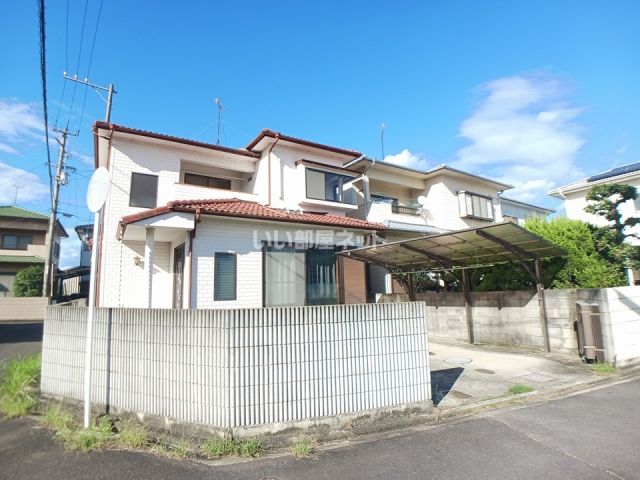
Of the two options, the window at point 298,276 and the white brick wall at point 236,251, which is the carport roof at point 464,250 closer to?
the window at point 298,276

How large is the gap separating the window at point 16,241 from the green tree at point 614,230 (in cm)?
3261

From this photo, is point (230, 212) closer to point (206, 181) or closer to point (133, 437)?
point (206, 181)

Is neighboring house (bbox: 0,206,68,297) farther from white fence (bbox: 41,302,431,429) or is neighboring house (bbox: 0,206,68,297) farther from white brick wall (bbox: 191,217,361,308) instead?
white fence (bbox: 41,302,431,429)

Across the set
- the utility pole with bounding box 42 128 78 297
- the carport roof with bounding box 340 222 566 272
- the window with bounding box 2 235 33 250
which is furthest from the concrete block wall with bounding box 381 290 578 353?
the window with bounding box 2 235 33 250

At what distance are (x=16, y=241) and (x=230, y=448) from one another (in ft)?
99.2

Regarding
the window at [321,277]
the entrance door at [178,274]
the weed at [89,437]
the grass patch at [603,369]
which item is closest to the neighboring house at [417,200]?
the window at [321,277]

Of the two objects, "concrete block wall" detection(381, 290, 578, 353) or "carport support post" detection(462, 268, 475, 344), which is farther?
"carport support post" detection(462, 268, 475, 344)

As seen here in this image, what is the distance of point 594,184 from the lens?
47.6ft

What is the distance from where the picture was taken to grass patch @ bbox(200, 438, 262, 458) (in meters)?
3.29

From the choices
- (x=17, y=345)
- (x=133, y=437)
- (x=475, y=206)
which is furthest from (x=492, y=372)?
(x=475, y=206)

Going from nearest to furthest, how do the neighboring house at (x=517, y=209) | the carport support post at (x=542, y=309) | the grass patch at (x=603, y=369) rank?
the grass patch at (x=603, y=369) → the carport support post at (x=542, y=309) → the neighboring house at (x=517, y=209)

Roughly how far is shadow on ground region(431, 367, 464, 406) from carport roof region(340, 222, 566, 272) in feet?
8.84

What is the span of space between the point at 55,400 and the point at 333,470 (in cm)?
417

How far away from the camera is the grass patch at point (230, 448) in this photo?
3.29 m
